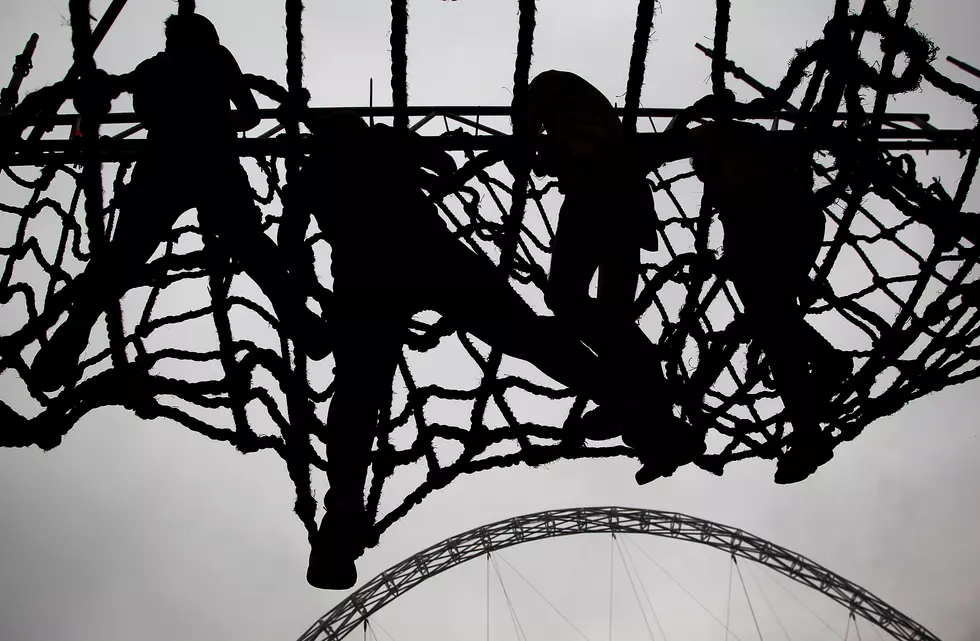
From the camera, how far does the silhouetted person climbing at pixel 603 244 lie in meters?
3.11

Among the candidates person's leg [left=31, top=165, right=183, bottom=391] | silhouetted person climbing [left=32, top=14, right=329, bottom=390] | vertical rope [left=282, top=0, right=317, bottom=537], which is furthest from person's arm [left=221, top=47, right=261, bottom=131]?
person's leg [left=31, top=165, right=183, bottom=391]

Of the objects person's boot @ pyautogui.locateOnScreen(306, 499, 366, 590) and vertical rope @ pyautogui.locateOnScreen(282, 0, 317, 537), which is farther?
person's boot @ pyautogui.locateOnScreen(306, 499, 366, 590)

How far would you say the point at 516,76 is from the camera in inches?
124

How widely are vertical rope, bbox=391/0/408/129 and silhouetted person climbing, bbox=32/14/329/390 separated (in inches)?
25.0

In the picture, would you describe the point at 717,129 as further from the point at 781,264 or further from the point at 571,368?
the point at 571,368

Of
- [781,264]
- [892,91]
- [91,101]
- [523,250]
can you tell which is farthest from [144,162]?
[892,91]

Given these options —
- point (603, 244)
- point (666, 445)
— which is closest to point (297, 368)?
point (603, 244)

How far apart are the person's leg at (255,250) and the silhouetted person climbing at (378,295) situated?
13 cm

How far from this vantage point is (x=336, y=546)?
3.53m

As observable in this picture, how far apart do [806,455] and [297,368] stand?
2.17 meters

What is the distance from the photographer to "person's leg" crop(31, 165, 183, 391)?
3223 millimetres

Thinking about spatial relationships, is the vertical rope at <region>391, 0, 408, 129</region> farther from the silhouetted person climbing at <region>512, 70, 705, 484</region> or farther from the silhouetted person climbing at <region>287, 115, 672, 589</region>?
the silhouetted person climbing at <region>512, 70, 705, 484</region>

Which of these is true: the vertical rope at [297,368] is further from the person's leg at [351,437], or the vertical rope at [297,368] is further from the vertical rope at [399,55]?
the vertical rope at [399,55]

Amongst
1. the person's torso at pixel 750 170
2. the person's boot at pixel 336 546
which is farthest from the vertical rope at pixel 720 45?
the person's boot at pixel 336 546
